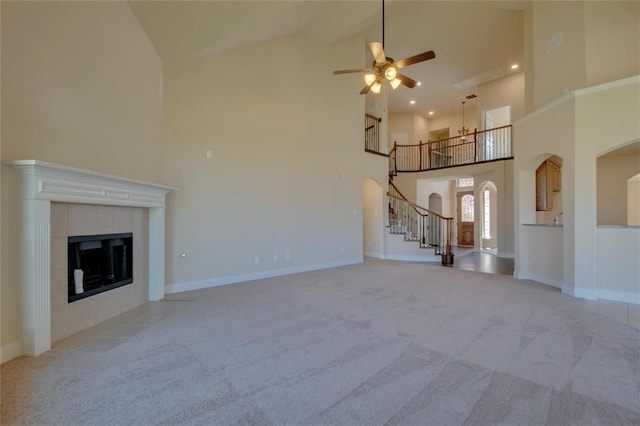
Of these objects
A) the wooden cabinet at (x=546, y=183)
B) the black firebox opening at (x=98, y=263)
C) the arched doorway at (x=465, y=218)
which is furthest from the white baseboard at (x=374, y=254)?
the black firebox opening at (x=98, y=263)

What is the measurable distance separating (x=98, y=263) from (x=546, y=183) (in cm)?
964

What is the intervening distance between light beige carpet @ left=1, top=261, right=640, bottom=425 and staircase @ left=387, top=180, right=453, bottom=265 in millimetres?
4390

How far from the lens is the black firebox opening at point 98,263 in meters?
3.06

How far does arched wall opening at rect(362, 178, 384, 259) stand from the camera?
8.61m

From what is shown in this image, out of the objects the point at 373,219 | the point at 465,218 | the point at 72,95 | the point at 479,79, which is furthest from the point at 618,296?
the point at 465,218

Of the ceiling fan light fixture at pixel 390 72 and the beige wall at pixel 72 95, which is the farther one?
the ceiling fan light fixture at pixel 390 72

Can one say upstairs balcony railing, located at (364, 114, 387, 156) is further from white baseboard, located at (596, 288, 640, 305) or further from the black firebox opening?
the black firebox opening

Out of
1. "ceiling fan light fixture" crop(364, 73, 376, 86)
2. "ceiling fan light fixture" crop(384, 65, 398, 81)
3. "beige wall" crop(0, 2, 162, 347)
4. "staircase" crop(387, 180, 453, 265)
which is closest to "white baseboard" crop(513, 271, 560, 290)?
"staircase" crop(387, 180, 453, 265)

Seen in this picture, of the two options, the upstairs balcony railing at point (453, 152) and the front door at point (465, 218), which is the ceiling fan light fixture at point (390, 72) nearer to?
the upstairs balcony railing at point (453, 152)

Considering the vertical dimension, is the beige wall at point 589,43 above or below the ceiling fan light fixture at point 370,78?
above

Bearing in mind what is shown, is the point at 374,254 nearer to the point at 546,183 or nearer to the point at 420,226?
the point at 420,226

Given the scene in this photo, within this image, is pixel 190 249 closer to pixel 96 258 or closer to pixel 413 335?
pixel 96 258

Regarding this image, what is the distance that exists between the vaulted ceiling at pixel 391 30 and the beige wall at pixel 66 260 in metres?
2.53

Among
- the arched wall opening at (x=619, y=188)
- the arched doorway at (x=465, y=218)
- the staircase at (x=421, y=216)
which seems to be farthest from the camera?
the arched doorway at (x=465, y=218)
